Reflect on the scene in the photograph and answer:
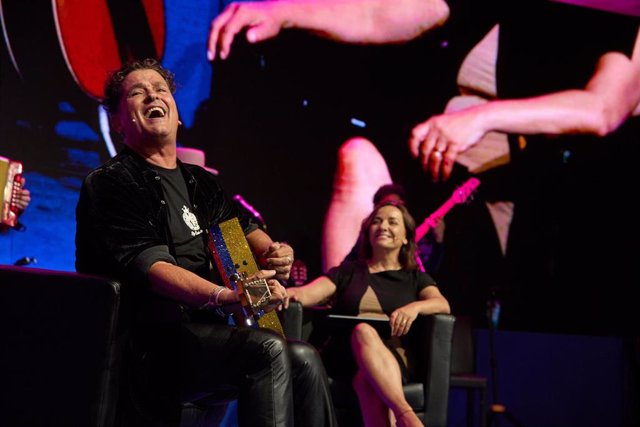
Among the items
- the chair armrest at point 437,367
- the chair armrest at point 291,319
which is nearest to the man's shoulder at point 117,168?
the chair armrest at point 291,319

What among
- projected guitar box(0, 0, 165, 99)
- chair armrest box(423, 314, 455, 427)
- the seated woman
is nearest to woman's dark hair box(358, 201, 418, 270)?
the seated woman

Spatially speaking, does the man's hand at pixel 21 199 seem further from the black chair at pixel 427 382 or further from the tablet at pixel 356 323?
the tablet at pixel 356 323

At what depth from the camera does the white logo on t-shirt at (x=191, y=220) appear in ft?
6.89

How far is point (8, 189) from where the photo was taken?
10.4 feet

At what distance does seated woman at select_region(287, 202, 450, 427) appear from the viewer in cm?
Answer: 310

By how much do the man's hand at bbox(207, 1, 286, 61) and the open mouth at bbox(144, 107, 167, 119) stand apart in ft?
7.42

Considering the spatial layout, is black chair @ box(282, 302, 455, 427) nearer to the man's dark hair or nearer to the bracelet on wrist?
the man's dark hair

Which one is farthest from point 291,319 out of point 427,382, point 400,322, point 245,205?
point 245,205

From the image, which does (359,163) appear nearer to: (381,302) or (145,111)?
(381,302)

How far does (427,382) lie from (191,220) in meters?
1.67

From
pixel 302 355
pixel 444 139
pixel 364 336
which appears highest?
pixel 444 139

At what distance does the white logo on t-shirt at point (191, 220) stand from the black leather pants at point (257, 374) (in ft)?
1.12

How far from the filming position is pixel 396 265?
12.6 feet

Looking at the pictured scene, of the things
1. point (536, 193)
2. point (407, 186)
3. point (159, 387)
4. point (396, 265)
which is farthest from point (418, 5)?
point (159, 387)
